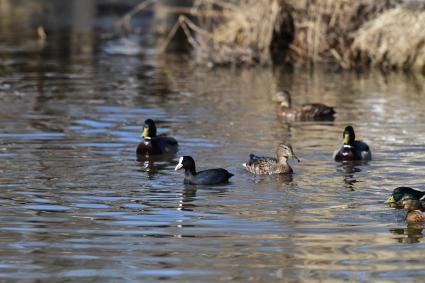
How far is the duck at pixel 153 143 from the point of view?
744 inches

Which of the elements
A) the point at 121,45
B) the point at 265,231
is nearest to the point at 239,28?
the point at 121,45

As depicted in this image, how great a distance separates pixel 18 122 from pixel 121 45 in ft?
65.3

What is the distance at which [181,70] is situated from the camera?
110 ft

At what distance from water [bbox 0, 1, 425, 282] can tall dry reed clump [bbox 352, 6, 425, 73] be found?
2.19m

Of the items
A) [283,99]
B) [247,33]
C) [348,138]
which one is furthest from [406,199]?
[247,33]

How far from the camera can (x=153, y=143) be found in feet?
62.1

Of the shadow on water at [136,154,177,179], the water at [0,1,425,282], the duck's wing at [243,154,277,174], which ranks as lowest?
the shadow on water at [136,154,177,179]

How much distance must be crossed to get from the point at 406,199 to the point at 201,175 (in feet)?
10.9

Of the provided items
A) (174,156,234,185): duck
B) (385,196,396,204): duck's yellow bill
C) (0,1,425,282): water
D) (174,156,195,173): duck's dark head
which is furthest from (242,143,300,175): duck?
(385,196,396,204): duck's yellow bill

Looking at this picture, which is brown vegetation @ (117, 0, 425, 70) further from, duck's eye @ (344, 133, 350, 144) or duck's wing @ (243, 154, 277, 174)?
duck's wing @ (243, 154, 277, 174)

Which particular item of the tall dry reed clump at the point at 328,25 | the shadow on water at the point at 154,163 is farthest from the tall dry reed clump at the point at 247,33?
the shadow on water at the point at 154,163

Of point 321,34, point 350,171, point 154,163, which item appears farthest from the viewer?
point 321,34

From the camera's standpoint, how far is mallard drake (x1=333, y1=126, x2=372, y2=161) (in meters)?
18.1

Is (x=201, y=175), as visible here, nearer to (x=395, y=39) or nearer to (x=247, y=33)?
(x=395, y=39)
